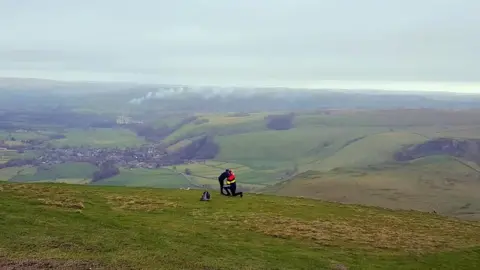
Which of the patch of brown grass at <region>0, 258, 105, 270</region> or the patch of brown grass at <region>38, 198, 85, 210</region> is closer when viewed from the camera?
the patch of brown grass at <region>0, 258, 105, 270</region>

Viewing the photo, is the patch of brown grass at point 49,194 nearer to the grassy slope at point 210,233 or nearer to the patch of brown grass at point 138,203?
the grassy slope at point 210,233

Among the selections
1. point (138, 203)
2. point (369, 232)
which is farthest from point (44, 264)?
point (369, 232)

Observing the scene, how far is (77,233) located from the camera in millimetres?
26344

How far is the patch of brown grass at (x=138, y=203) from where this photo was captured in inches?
1492

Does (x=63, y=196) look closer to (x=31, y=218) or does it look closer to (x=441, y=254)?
(x=31, y=218)

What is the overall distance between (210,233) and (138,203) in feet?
34.9

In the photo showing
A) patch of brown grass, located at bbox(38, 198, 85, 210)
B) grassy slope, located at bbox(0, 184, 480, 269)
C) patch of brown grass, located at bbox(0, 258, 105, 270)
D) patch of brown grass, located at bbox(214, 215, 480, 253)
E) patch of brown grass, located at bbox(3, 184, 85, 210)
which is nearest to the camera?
patch of brown grass, located at bbox(0, 258, 105, 270)

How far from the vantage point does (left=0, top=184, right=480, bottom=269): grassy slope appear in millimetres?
23766

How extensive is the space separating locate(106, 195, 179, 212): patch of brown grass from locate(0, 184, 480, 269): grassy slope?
76mm

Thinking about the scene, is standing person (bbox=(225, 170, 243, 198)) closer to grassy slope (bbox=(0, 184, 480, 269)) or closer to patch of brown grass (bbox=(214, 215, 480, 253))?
grassy slope (bbox=(0, 184, 480, 269))

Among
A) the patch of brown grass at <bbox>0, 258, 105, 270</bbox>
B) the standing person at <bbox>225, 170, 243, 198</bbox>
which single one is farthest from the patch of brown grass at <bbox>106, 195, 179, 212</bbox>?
the patch of brown grass at <bbox>0, 258, 105, 270</bbox>

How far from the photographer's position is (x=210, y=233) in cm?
3097

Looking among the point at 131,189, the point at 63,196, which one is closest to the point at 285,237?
the point at 63,196

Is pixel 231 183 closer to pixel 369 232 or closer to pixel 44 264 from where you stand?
pixel 369 232
